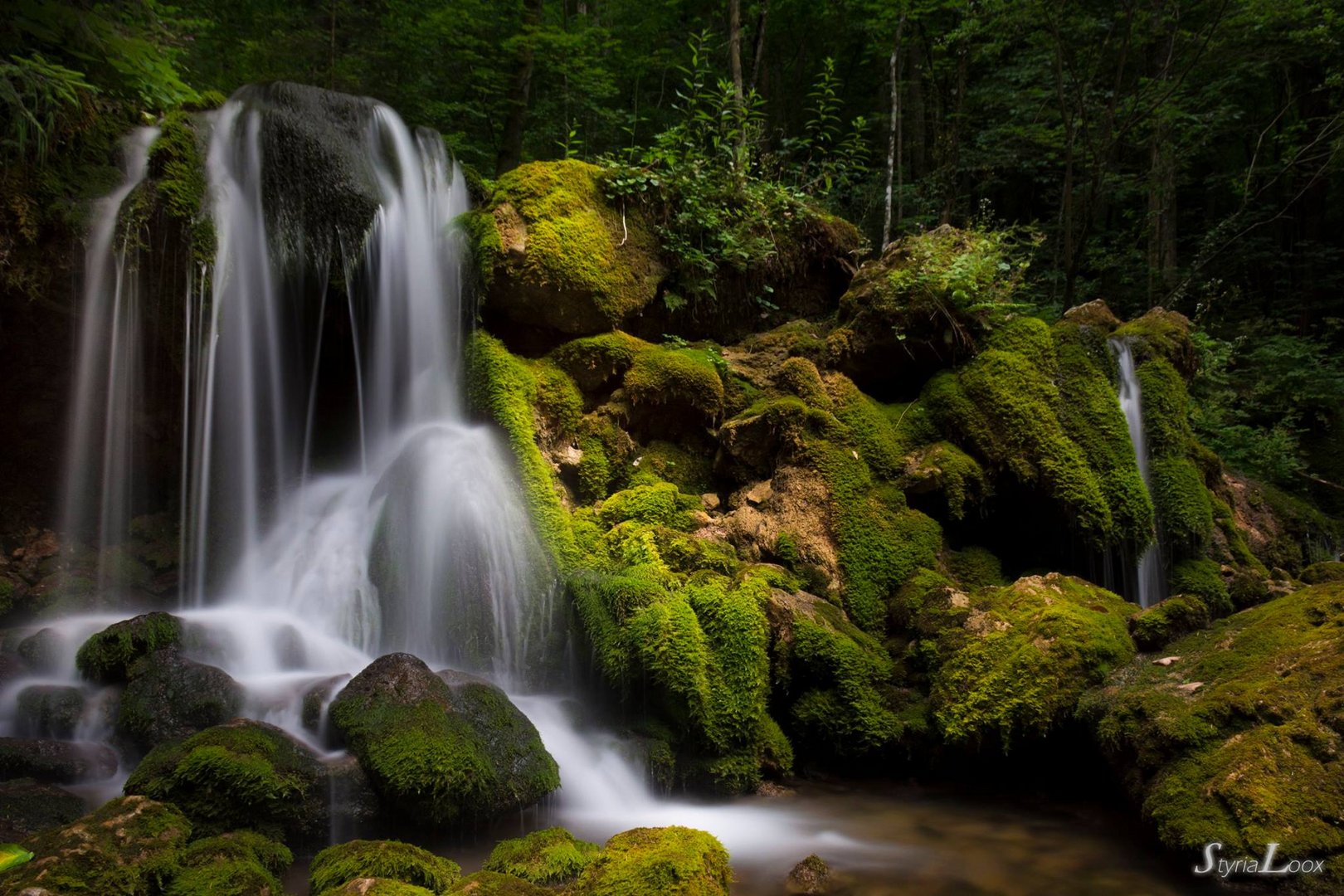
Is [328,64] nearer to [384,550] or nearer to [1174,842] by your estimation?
[384,550]

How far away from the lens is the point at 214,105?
731cm

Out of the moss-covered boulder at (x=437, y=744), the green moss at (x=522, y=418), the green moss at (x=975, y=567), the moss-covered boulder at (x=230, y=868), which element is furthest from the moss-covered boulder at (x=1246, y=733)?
the moss-covered boulder at (x=230, y=868)

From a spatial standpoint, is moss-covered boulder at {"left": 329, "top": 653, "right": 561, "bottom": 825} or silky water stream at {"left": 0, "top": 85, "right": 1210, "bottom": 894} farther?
silky water stream at {"left": 0, "top": 85, "right": 1210, "bottom": 894}

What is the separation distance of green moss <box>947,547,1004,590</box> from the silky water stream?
2.13m

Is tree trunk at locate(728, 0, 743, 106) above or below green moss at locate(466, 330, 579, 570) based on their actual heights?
above

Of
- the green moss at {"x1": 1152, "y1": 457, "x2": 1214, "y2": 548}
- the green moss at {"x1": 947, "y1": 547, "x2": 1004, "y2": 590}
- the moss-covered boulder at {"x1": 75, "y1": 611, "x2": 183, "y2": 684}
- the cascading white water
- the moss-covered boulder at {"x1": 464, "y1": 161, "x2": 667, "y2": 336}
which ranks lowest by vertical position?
the moss-covered boulder at {"x1": 75, "y1": 611, "x2": 183, "y2": 684}

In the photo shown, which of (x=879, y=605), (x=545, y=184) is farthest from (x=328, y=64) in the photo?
(x=879, y=605)

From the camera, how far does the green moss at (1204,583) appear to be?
6828 mm

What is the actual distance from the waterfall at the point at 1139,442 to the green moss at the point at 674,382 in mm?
3939

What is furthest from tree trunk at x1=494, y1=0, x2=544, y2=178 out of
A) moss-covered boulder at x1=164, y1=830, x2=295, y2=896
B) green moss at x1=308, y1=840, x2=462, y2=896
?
green moss at x1=308, y1=840, x2=462, y2=896

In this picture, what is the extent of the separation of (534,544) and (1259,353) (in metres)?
13.0

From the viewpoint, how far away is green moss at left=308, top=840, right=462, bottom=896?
128 inches

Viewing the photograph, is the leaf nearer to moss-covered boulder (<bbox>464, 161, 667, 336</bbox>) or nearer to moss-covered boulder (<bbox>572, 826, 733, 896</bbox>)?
moss-covered boulder (<bbox>572, 826, 733, 896</bbox>)

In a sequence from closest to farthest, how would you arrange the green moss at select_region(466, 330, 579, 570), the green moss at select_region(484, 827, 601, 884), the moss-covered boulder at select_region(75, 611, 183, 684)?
the green moss at select_region(484, 827, 601, 884), the moss-covered boulder at select_region(75, 611, 183, 684), the green moss at select_region(466, 330, 579, 570)
